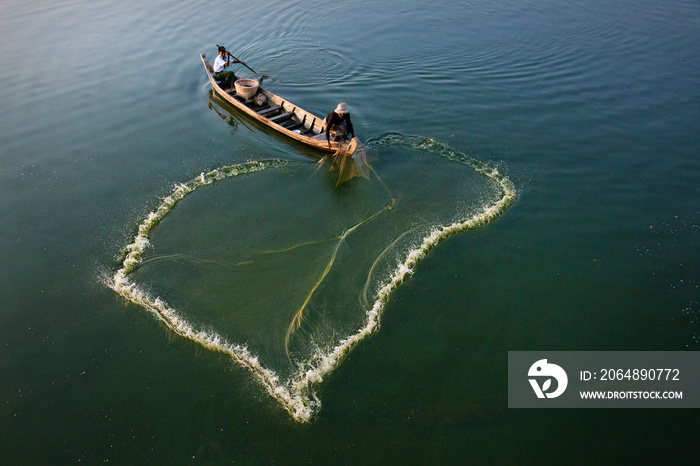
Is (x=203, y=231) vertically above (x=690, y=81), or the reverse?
(x=690, y=81)

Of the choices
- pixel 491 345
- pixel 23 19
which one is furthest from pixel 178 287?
pixel 23 19

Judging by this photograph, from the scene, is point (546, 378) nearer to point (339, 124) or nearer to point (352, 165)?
point (352, 165)

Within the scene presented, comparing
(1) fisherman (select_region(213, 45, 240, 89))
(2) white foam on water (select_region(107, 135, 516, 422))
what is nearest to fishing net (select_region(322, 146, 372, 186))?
(2) white foam on water (select_region(107, 135, 516, 422))

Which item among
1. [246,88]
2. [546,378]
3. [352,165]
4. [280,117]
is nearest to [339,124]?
[352,165]

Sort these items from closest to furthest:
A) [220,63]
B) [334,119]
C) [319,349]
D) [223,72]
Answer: [319,349], [334,119], [223,72], [220,63]

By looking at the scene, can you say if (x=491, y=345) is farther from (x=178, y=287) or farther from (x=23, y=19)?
(x=23, y=19)

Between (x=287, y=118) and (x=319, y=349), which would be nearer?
(x=319, y=349)

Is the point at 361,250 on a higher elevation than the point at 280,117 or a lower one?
lower
